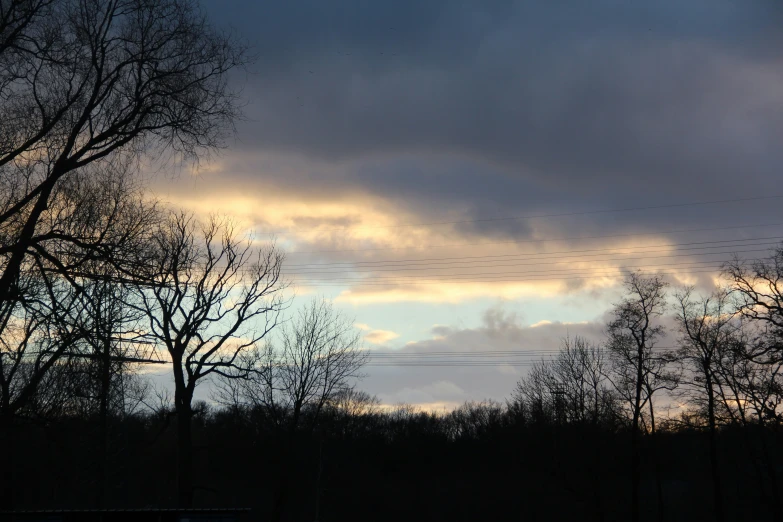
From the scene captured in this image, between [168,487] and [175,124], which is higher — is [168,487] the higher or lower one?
the lower one

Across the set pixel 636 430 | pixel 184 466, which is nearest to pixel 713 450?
pixel 636 430

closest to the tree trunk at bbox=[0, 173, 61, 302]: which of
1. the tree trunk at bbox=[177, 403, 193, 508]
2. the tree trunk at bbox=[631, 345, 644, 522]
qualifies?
the tree trunk at bbox=[177, 403, 193, 508]

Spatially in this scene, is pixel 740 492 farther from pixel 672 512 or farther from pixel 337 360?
pixel 337 360

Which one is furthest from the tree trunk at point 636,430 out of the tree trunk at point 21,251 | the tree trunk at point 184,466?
the tree trunk at point 21,251

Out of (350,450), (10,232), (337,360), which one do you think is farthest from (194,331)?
(350,450)

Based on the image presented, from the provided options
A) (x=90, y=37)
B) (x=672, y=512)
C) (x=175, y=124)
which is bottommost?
(x=672, y=512)

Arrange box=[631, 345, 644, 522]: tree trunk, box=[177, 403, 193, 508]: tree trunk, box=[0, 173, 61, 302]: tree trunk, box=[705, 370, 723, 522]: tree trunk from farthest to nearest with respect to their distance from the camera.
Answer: box=[631, 345, 644, 522]: tree trunk → box=[705, 370, 723, 522]: tree trunk → box=[177, 403, 193, 508]: tree trunk → box=[0, 173, 61, 302]: tree trunk

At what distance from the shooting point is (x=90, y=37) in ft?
42.4

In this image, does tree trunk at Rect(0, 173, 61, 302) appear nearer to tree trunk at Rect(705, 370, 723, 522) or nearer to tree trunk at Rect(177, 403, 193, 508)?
tree trunk at Rect(177, 403, 193, 508)

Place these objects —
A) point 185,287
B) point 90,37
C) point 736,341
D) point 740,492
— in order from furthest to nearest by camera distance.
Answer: point 740,492 < point 736,341 < point 185,287 < point 90,37

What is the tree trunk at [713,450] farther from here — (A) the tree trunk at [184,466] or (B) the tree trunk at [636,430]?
(A) the tree trunk at [184,466]

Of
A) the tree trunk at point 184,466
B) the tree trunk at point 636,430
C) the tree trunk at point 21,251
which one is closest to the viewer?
the tree trunk at point 21,251

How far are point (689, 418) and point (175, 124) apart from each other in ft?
149

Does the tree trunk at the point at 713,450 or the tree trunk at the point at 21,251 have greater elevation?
the tree trunk at the point at 21,251
